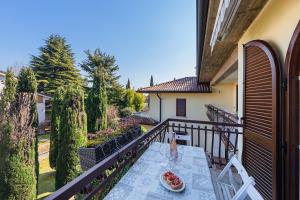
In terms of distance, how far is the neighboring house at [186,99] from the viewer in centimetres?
1055

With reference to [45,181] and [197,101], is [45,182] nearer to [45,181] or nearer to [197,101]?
[45,181]

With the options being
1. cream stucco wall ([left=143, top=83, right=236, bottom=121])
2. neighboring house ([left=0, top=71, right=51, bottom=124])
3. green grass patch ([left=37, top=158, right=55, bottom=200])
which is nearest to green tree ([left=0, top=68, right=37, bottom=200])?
green grass patch ([left=37, top=158, right=55, bottom=200])

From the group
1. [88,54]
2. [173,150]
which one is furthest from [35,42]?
[173,150]

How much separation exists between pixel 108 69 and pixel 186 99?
13.9 m

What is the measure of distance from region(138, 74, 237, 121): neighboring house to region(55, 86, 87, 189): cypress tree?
5515 mm

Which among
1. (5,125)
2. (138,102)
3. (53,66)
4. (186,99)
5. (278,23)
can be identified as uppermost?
(53,66)

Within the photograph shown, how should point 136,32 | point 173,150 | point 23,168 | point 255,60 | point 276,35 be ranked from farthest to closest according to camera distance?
point 136,32, point 23,168, point 255,60, point 173,150, point 276,35

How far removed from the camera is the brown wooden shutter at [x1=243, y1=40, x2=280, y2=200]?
184 cm

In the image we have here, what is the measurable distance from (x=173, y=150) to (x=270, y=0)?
6.73 feet

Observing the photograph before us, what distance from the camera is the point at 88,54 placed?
21.7m

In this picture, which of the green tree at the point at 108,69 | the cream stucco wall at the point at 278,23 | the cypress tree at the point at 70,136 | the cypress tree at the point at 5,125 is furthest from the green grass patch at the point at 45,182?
the green tree at the point at 108,69

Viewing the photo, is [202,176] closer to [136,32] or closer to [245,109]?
[245,109]

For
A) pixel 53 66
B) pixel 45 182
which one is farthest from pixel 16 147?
pixel 53 66

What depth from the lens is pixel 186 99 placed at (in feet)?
37.6
